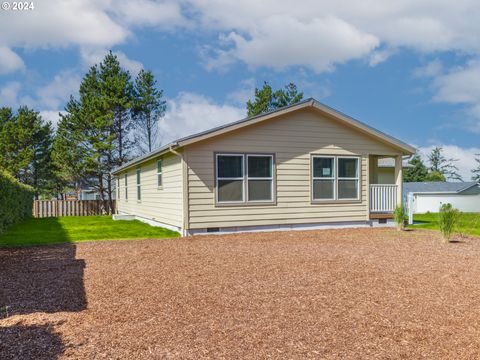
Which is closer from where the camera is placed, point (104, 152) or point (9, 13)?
point (9, 13)

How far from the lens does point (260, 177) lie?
41.2 ft

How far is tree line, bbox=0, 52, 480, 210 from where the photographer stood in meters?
26.7

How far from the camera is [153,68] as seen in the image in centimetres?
2945

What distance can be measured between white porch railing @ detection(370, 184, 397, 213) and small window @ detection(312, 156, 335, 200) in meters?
1.71

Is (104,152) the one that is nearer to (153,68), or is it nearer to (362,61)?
(153,68)

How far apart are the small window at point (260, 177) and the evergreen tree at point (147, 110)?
18.0m

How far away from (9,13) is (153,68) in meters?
18.3

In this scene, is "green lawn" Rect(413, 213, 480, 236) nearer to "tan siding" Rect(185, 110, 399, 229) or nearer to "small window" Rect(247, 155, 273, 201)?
"tan siding" Rect(185, 110, 399, 229)

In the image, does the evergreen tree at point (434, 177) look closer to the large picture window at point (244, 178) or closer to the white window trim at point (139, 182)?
the white window trim at point (139, 182)

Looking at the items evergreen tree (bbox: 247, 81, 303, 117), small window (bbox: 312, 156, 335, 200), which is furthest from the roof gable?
evergreen tree (bbox: 247, 81, 303, 117)

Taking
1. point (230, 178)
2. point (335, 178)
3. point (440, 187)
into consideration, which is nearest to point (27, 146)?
point (230, 178)

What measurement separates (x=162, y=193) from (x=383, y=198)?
313 inches

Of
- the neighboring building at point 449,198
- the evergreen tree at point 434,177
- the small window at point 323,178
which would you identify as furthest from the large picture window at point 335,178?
the evergreen tree at point 434,177

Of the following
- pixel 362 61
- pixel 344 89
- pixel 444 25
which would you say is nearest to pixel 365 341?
pixel 444 25
